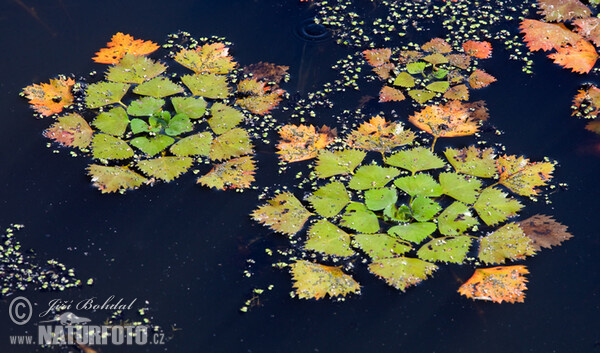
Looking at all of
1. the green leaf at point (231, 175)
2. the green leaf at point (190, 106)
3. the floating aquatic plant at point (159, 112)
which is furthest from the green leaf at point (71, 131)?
the green leaf at point (231, 175)

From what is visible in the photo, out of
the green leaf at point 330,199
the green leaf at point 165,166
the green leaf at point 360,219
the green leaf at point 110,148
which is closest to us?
the green leaf at point 360,219

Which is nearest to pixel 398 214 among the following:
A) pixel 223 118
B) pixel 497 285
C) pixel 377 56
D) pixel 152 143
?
pixel 497 285

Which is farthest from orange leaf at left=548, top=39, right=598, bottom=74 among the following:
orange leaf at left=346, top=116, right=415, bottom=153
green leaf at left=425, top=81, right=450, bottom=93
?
orange leaf at left=346, top=116, right=415, bottom=153

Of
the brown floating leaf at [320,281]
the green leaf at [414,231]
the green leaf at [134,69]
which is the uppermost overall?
the green leaf at [134,69]

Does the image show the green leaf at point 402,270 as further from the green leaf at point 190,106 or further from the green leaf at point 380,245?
the green leaf at point 190,106

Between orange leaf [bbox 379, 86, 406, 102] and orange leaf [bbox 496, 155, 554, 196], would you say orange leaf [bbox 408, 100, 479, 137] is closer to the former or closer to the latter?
orange leaf [bbox 379, 86, 406, 102]

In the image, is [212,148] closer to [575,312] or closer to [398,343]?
[398,343]
